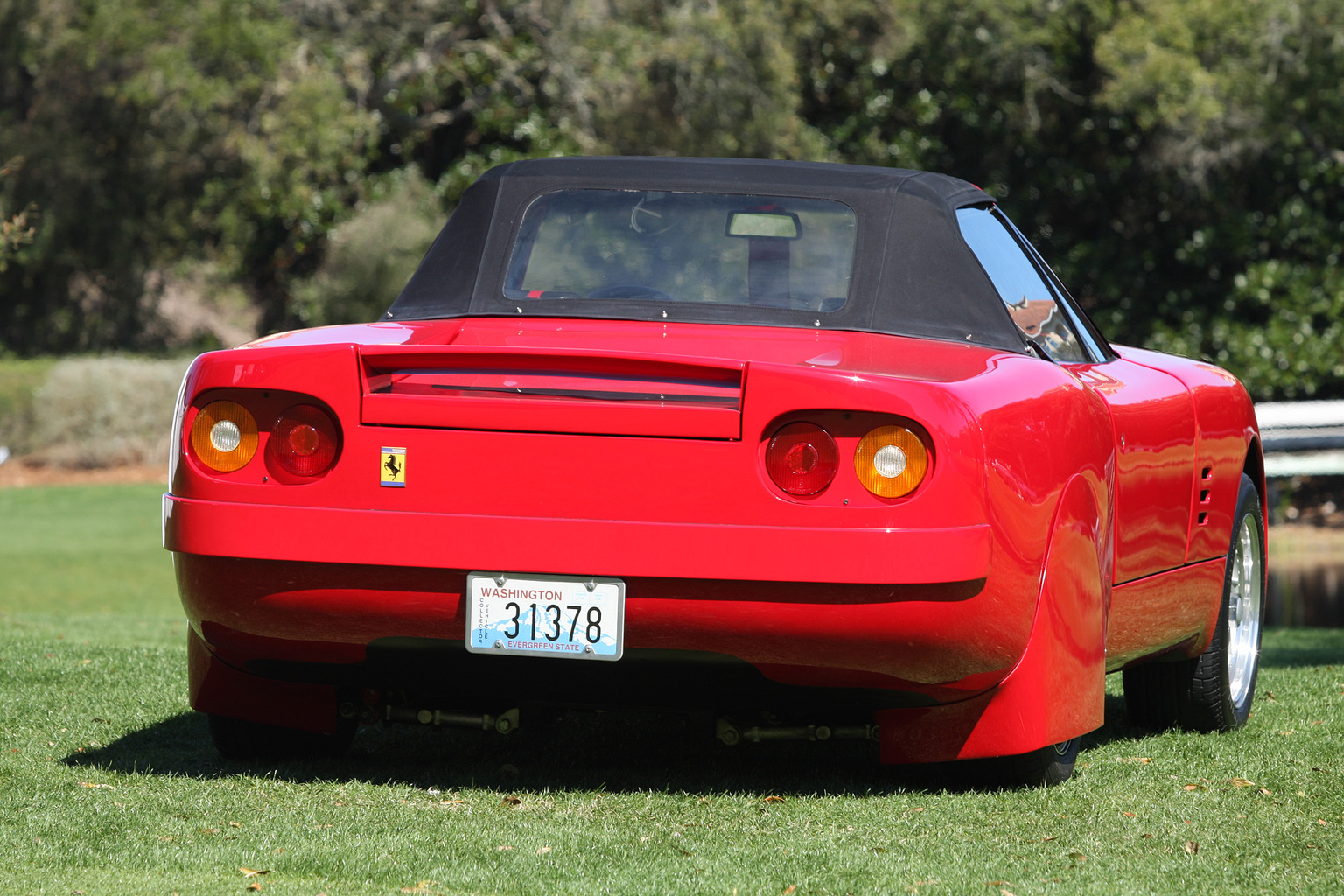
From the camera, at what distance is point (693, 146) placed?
22031 millimetres

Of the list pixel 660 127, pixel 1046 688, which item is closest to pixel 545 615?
pixel 1046 688

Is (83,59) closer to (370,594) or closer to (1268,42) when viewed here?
(1268,42)

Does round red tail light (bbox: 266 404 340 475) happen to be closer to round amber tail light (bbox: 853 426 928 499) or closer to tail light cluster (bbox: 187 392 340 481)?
tail light cluster (bbox: 187 392 340 481)

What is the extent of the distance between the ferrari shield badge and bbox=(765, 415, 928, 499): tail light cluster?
0.79 meters

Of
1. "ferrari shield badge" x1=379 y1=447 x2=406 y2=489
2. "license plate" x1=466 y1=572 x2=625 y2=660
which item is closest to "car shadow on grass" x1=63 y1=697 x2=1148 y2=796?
"license plate" x1=466 y1=572 x2=625 y2=660

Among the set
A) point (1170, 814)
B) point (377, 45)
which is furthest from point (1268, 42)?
point (1170, 814)

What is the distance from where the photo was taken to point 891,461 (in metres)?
3.52

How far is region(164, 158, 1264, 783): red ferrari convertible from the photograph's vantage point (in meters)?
3.51

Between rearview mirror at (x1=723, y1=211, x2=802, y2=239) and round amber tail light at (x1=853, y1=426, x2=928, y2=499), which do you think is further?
rearview mirror at (x1=723, y1=211, x2=802, y2=239)

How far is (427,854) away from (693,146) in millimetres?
19218

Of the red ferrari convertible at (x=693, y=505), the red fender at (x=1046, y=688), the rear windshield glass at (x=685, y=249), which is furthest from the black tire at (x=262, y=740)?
the red fender at (x=1046, y=688)

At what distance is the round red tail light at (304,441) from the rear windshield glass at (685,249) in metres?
0.85

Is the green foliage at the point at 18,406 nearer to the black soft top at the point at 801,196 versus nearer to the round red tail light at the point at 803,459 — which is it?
the black soft top at the point at 801,196

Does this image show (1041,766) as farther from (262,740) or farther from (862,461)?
(262,740)
